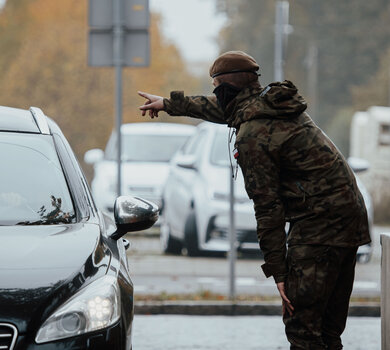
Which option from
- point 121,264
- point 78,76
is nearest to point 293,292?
point 121,264

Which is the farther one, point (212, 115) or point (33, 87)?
point (33, 87)

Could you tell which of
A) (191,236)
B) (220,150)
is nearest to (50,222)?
(191,236)

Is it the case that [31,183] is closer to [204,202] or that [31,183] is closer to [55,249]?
[55,249]

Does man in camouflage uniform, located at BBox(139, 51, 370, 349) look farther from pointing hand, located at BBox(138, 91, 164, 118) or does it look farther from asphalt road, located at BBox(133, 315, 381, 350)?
asphalt road, located at BBox(133, 315, 381, 350)

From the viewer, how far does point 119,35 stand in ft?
36.1

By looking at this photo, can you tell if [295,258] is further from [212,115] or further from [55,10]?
[55,10]

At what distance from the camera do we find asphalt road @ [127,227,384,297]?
1156cm

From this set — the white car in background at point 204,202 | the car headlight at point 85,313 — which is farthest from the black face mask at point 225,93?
the white car in background at point 204,202

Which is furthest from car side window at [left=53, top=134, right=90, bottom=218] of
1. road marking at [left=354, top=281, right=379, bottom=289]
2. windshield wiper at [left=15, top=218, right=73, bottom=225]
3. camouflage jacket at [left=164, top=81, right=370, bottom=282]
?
road marking at [left=354, top=281, right=379, bottom=289]

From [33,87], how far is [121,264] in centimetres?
4084

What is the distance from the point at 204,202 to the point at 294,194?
9.32 meters

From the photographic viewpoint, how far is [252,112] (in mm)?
5105

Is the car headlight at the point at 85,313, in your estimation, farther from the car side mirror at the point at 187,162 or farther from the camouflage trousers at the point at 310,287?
the car side mirror at the point at 187,162

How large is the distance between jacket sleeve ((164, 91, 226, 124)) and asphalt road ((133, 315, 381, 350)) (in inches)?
103
